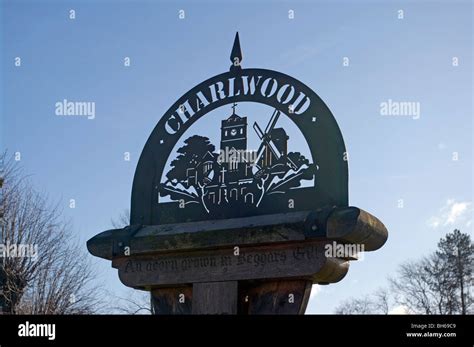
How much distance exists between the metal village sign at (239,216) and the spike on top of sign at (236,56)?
0.7 inches

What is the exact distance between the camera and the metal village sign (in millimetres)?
11078

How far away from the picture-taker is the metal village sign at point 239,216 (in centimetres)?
1108

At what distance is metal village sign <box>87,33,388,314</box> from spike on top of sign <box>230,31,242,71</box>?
0.02m

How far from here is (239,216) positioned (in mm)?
12031

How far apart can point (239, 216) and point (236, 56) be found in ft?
8.71
